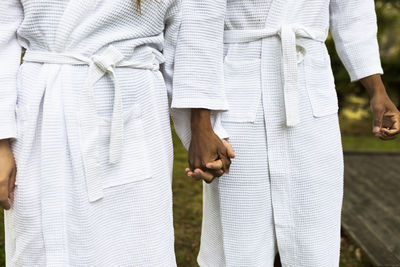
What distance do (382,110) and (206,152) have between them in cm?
74

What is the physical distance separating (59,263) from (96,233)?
119 mm

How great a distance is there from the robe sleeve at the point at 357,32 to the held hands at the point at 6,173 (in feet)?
3.85

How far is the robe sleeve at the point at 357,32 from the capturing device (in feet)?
5.71

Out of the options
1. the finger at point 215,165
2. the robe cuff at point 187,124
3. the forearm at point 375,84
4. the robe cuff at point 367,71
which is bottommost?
the finger at point 215,165

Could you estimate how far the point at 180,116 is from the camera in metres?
1.57

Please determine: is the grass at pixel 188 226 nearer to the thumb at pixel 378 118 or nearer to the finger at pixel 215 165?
the thumb at pixel 378 118

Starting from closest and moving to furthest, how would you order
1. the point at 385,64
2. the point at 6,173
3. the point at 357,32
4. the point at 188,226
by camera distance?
the point at 6,173 < the point at 357,32 < the point at 188,226 < the point at 385,64

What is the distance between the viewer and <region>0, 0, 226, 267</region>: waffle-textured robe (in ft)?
4.23

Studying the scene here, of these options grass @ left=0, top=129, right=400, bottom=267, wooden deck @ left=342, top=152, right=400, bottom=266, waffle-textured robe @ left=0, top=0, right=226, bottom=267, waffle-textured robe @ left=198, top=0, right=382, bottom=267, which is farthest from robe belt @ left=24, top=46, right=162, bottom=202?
wooden deck @ left=342, top=152, right=400, bottom=266

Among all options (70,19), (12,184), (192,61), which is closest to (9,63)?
(70,19)

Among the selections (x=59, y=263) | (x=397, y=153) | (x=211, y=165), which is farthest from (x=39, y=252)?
(x=397, y=153)

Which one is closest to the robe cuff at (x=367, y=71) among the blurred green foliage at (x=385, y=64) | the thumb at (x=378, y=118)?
the thumb at (x=378, y=118)

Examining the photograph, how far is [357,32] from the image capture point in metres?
1.76

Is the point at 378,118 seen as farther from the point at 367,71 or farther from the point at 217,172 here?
the point at 217,172
